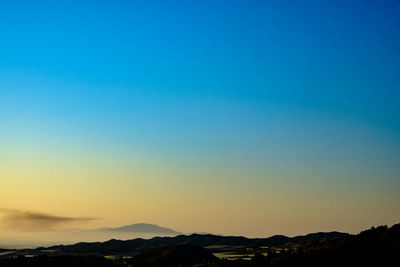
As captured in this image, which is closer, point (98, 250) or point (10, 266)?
point (10, 266)

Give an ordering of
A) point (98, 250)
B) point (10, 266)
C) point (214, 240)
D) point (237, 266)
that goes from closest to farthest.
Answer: point (237, 266) < point (10, 266) < point (98, 250) < point (214, 240)

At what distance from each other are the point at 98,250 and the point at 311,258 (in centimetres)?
13554

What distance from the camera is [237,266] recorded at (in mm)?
66375

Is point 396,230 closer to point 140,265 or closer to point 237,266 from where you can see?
point 237,266

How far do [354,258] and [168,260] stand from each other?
52.8 meters

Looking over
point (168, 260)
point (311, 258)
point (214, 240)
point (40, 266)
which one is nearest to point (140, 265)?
point (168, 260)

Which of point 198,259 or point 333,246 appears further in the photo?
point 198,259

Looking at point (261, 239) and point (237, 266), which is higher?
point (261, 239)

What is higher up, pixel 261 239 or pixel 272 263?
pixel 261 239

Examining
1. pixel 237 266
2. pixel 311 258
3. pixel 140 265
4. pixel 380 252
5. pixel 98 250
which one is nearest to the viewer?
pixel 380 252

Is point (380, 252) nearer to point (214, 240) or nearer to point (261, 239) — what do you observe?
point (261, 239)

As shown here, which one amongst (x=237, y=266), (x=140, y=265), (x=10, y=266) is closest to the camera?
(x=237, y=266)

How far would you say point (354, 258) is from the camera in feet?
186

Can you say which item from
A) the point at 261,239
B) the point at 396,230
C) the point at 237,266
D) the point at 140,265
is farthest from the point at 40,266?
the point at 261,239
